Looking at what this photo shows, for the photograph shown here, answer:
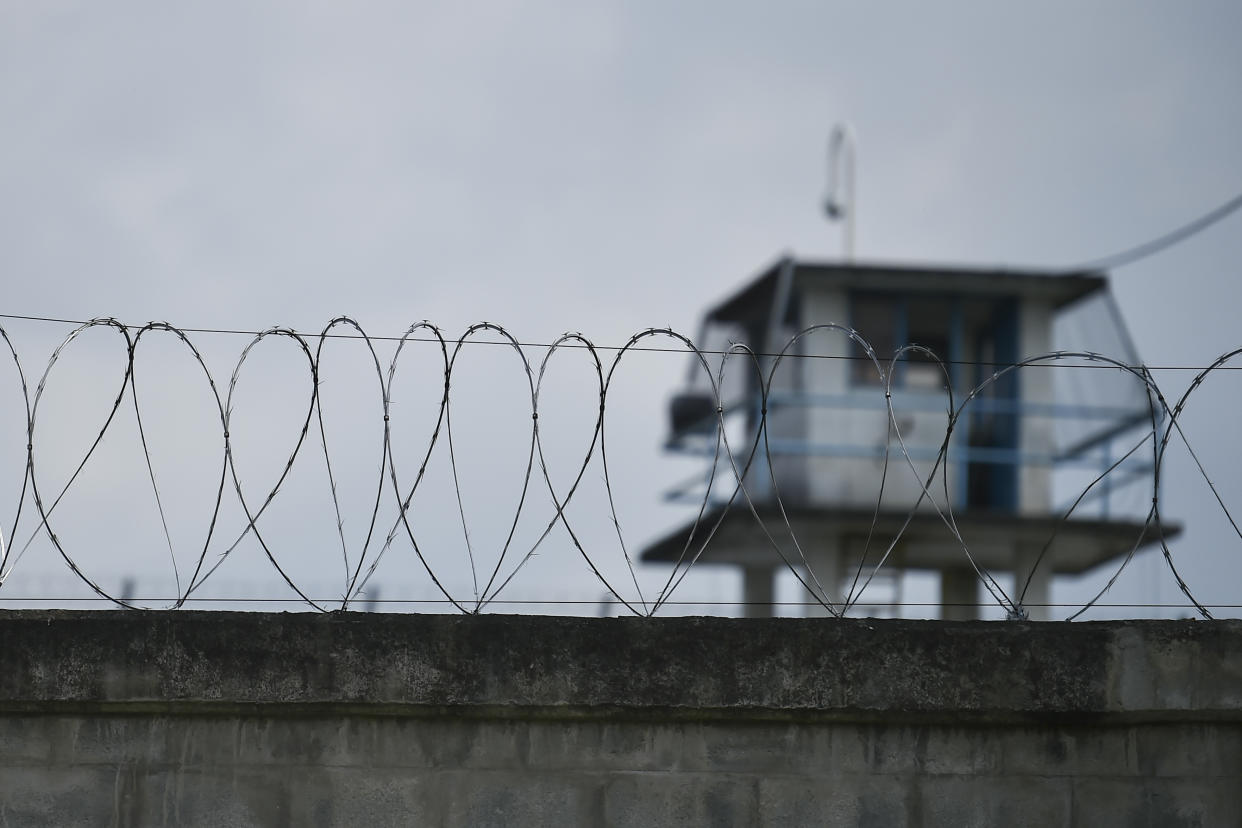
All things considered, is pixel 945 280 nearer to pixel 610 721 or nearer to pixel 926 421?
pixel 926 421

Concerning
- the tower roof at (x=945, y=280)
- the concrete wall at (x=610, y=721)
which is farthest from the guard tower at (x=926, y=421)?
the concrete wall at (x=610, y=721)

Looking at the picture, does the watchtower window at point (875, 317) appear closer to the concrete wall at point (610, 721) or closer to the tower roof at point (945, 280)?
the tower roof at point (945, 280)

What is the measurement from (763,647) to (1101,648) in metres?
1.21

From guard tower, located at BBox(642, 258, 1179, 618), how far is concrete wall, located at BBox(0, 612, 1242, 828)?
455 inches

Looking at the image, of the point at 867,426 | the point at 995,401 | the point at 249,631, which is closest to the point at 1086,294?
the point at 995,401

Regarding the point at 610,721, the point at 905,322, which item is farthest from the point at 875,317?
the point at 610,721

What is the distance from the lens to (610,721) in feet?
19.9

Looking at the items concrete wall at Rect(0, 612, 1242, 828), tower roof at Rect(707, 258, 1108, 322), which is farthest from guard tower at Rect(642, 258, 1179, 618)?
concrete wall at Rect(0, 612, 1242, 828)

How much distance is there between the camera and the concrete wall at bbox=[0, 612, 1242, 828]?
5.97 m

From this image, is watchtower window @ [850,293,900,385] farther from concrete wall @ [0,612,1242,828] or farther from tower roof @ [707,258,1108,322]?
concrete wall @ [0,612,1242,828]

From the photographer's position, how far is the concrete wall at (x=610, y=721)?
597 cm

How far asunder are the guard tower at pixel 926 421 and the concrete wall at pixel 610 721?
11.6m

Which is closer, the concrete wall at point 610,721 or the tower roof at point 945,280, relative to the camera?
the concrete wall at point 610,721

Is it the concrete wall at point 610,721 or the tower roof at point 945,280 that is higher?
the tower roof at point 945,280
